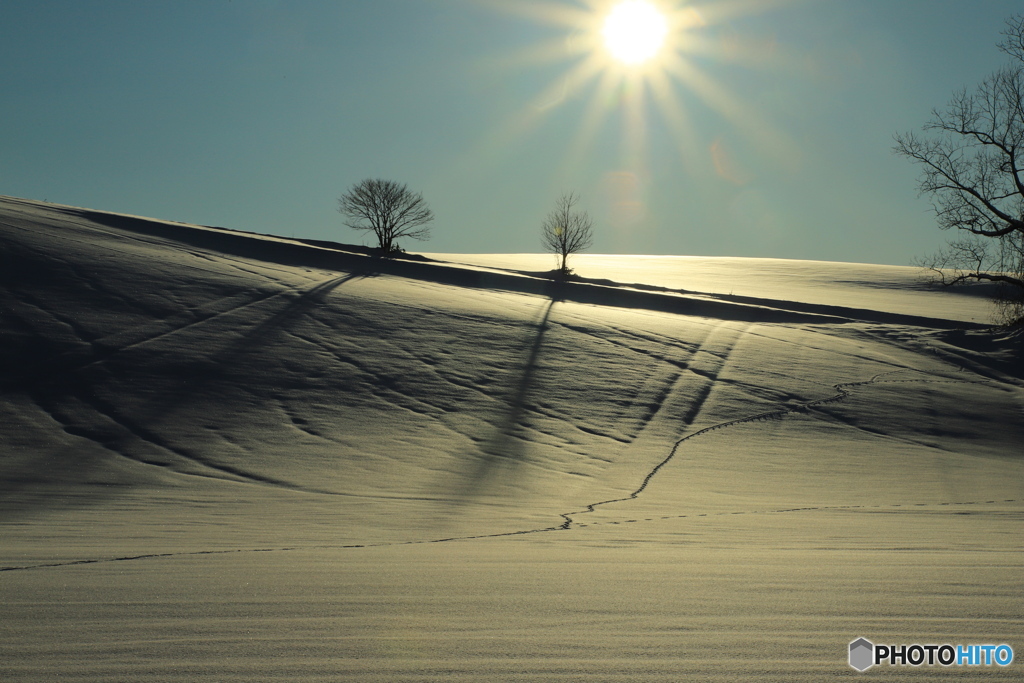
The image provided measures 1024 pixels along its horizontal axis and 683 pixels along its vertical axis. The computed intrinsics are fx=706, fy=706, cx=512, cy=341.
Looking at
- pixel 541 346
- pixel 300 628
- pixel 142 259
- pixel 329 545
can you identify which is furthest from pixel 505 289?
pixel 300 628

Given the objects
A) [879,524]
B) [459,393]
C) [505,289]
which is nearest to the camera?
[879,524]

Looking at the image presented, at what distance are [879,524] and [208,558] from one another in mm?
4873

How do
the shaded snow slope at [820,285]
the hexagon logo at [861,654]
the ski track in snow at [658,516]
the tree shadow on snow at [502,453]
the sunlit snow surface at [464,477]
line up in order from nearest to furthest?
the hexagon logo at [861,654] < the sunlit snow surface at [464,477] < the ski track in snow at [658,516] < the tree shadow on snow at [502,453] < the shaded snow slope at [820,285]

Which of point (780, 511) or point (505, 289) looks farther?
point (505, 289)

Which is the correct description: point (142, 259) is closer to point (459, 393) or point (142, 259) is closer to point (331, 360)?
point (331, 360)

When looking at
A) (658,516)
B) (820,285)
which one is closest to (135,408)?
(658,516)

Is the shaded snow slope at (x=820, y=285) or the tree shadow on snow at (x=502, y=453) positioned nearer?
the tree shadow on snow at (x=502, y=453)

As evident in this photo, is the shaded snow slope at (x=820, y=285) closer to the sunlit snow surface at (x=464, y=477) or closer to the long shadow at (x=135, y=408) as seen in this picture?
the sunlit snow surface at (x=464, y=477)

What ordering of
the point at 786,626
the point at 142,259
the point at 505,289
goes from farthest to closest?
the point at 505,289, the point at 142,259, the point at 786,626

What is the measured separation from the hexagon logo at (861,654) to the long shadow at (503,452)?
4653 mm

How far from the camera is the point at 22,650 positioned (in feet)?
7.76

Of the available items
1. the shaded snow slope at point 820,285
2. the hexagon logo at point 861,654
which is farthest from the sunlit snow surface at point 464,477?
the shaded snow slope at point 820,285

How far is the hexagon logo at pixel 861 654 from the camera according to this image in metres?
2.22

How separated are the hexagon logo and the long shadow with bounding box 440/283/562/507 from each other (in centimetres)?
465
